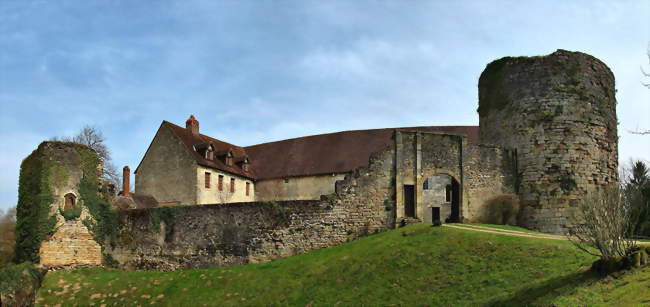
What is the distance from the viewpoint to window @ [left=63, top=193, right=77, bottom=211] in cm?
2572

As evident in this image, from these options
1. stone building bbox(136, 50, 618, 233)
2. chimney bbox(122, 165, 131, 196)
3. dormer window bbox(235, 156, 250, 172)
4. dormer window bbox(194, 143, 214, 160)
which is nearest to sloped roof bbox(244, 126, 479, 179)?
dormer window bbox(235, 156, 250, 172)

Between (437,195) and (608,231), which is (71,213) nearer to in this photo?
(608,231)

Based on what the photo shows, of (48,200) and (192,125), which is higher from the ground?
(192,125)

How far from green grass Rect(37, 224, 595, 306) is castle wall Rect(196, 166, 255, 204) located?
1305 cm

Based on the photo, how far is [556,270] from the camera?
15578 mm

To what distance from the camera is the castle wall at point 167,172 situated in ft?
123

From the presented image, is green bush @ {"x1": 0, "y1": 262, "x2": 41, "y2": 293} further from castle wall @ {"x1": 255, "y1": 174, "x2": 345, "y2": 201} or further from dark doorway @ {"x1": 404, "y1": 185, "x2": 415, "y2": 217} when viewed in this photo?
castle wall @ {"x1": 255, "y1": 174, "x2": 345, "y2": 201}

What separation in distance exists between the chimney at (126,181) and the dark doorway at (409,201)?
2142cm

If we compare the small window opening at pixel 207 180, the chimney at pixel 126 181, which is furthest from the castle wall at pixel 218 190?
the chimney at pixel 126 181

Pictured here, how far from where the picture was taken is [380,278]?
18.1 metres

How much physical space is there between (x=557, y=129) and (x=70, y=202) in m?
20.4

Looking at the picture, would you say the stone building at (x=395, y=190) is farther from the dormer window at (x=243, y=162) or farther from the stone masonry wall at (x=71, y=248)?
the dormer window at (x=243, y=162)

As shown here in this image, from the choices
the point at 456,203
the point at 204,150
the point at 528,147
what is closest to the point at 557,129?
the point at 528,147

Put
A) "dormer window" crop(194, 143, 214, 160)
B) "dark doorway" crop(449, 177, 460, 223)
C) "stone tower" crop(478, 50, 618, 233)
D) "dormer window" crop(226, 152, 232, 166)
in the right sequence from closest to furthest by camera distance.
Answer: "stone tower" crop(478, 50, 618, 233) → "dark doorway" crop(449, 177, 460, 223) → "dormer window" crop(194, 143, 214, 160) → "dormer window" crop(226, 152, 232, 166)
